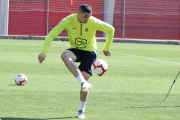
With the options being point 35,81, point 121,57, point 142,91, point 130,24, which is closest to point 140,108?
point 142,91

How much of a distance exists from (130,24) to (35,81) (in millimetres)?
20110

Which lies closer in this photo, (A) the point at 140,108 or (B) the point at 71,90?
(A) the point at 140,108

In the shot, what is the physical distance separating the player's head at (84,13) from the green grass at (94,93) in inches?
63.3

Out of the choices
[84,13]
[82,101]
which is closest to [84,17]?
[84,13]

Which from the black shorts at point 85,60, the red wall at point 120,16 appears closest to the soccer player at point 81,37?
the black shorts at point 85,60

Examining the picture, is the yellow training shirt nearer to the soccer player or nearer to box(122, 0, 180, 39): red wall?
the soccer player

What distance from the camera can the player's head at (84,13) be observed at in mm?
6738

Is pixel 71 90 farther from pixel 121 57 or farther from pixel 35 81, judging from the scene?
pixel 121 57

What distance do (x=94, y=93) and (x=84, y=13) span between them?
2.86m

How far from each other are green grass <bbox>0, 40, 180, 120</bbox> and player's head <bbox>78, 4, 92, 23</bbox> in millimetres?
1608

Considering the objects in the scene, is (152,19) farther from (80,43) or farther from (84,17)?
(84,17)

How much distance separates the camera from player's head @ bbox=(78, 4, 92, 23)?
265 inches

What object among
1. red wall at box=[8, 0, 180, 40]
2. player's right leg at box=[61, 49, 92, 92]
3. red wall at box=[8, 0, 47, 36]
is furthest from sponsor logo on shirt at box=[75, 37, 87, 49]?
red wall at box=[8, 0, 47, 36]

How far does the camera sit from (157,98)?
8859mm
